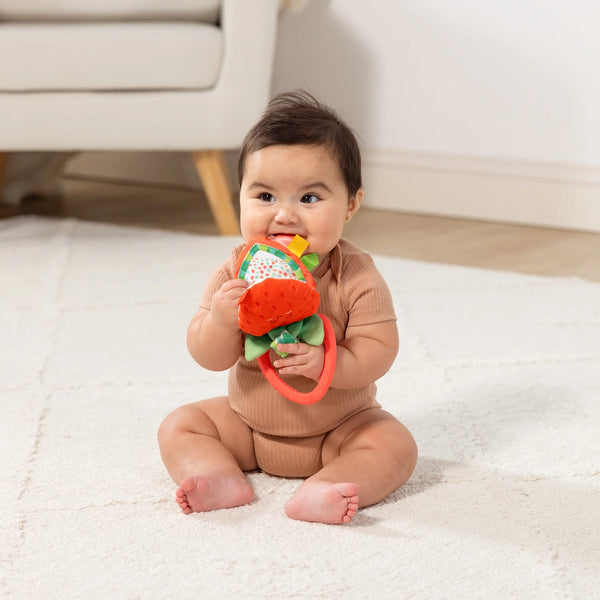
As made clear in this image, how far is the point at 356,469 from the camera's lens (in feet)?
2.30

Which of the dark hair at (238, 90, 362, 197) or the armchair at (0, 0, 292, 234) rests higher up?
the dark hair at (238, 90, 362, 197)

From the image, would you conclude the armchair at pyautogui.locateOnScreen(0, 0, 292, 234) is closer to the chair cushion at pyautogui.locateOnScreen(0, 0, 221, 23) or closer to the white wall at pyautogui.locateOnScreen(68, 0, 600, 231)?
the chair cushion at pyautogui.locateOnScreen(0, 0, 221, 23)

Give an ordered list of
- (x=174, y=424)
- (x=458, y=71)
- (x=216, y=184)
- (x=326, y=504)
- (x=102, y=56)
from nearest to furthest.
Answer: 1. (x=326, y=504)
2. (x=174, y=424)
3. (x=102, y=56)
4. (x=216, y=184)
5. (x=458, y=71)

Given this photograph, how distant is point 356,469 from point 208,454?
121 mm

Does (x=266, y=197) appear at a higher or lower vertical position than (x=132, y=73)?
higher

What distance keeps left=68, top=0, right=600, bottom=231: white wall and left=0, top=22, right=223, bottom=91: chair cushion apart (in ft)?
1.70

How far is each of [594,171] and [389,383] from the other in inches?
41.6

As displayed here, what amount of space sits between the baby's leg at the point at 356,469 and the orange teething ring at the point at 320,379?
0.06m

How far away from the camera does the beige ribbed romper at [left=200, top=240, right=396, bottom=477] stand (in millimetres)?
744

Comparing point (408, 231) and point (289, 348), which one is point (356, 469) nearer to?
point (289, 348)

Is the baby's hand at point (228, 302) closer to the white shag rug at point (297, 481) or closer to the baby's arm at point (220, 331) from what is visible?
the baby's arm at point (220, 331)

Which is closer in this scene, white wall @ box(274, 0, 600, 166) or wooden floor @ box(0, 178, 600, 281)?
wooden floor @ box(0, 178, 600, 281)

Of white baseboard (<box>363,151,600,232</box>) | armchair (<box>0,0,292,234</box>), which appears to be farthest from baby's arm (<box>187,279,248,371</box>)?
white baseboard (<box>363,151,600,232</box>)

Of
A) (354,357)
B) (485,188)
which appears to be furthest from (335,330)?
(485,188)
